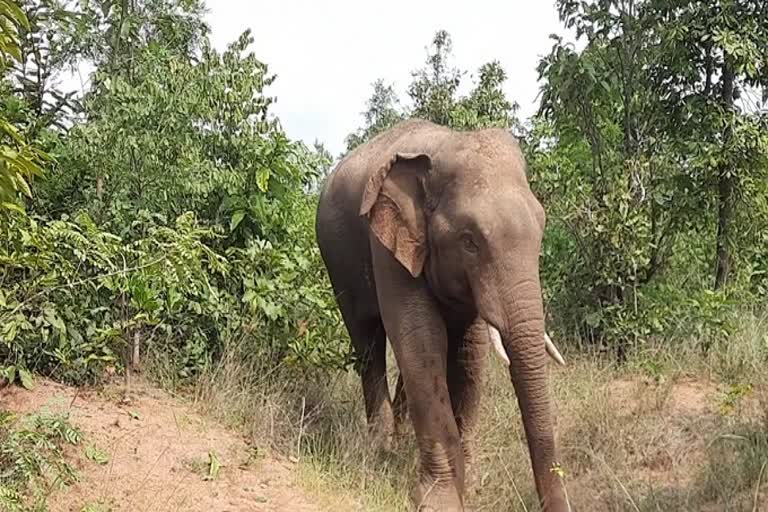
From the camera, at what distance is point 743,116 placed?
9953mm

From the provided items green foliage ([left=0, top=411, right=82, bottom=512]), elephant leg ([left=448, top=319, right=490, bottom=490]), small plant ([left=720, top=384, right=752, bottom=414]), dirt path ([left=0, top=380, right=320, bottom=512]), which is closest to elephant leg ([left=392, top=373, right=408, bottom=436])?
elephant leg ([left=448, top=319, right=490, bottom=490])

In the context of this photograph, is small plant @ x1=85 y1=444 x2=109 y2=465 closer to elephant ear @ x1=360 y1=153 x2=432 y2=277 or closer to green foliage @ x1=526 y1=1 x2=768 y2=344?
elephant ear @ x1=360 y1=153 x2=432 y2=277

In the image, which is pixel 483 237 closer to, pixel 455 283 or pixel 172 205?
pixel 455 283

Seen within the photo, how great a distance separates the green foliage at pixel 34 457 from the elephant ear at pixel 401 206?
255cm

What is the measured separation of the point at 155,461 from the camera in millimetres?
6438

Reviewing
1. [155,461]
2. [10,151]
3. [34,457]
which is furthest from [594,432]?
[10,151]

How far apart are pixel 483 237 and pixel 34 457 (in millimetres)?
3130

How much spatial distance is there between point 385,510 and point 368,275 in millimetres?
2303

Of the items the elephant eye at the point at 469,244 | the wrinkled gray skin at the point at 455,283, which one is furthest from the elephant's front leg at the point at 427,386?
the elephant eye at the point at 469,244

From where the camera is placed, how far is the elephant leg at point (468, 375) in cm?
770

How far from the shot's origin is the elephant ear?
7.01 meters

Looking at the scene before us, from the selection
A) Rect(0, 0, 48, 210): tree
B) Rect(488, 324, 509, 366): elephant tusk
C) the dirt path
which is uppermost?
Rect(0, 0, 48, 210): tree

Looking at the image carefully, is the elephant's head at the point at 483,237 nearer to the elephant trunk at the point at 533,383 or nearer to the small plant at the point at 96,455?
the elephant trunk at the point at 533,383

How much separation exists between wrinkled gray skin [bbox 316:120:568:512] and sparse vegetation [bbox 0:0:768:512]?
54cm
